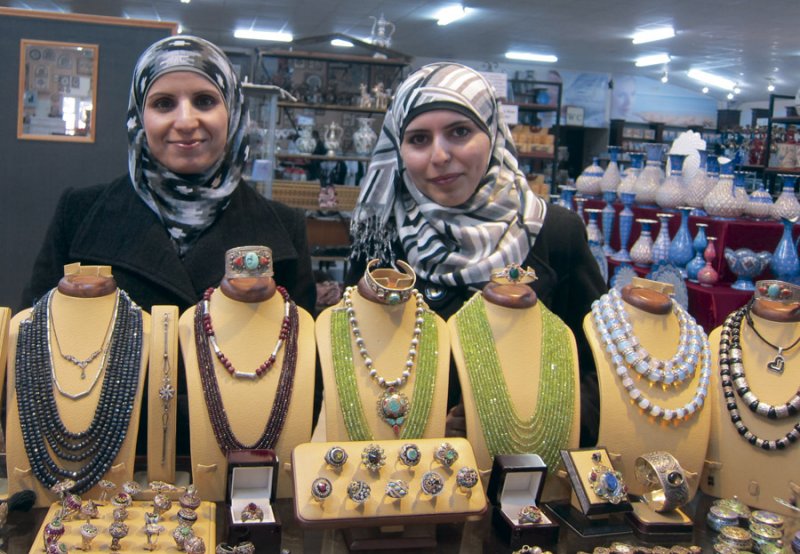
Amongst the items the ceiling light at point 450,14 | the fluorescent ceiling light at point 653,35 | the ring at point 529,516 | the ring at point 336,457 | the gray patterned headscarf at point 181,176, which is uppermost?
the fluorescent ceiling light at point 653,35

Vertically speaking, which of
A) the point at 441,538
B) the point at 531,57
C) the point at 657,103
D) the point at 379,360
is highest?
the point at 531,57

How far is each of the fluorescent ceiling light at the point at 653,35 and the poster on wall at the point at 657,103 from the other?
11.2ft

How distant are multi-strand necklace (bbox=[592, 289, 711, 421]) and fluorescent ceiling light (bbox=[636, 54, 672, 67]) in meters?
12.2

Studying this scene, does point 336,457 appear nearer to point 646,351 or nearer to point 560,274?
point 646,351

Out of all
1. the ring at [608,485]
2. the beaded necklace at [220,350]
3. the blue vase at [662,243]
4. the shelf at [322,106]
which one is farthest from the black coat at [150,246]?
the shelf at [322,106]

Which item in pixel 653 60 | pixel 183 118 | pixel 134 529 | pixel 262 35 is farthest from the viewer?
pixel 653 60

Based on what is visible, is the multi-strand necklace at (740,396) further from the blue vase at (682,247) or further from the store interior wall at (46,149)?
the store interior wall at (46,149)

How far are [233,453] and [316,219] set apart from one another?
491 cm

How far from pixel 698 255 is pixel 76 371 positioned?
3.06m

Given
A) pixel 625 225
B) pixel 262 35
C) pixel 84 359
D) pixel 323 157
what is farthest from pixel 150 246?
pixel 262 35

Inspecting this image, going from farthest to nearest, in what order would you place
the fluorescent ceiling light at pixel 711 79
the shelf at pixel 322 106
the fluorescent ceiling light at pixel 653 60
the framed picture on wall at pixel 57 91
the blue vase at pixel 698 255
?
the fluorescent ceiling light at pixel 711 79 < the fluorescent ceiling light at pixel 653 60 < the shelf at pixel 322 106 < the blue vase at pixel 698 255 < the framed picture on wall at pixel 57 91

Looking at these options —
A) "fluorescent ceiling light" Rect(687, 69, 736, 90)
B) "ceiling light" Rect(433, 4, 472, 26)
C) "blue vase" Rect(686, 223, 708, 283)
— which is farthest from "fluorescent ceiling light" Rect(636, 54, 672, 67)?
"blue vase" Rect(686, 223, 708, 283)

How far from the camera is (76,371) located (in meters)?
1.09

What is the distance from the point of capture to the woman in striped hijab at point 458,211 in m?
1.50
